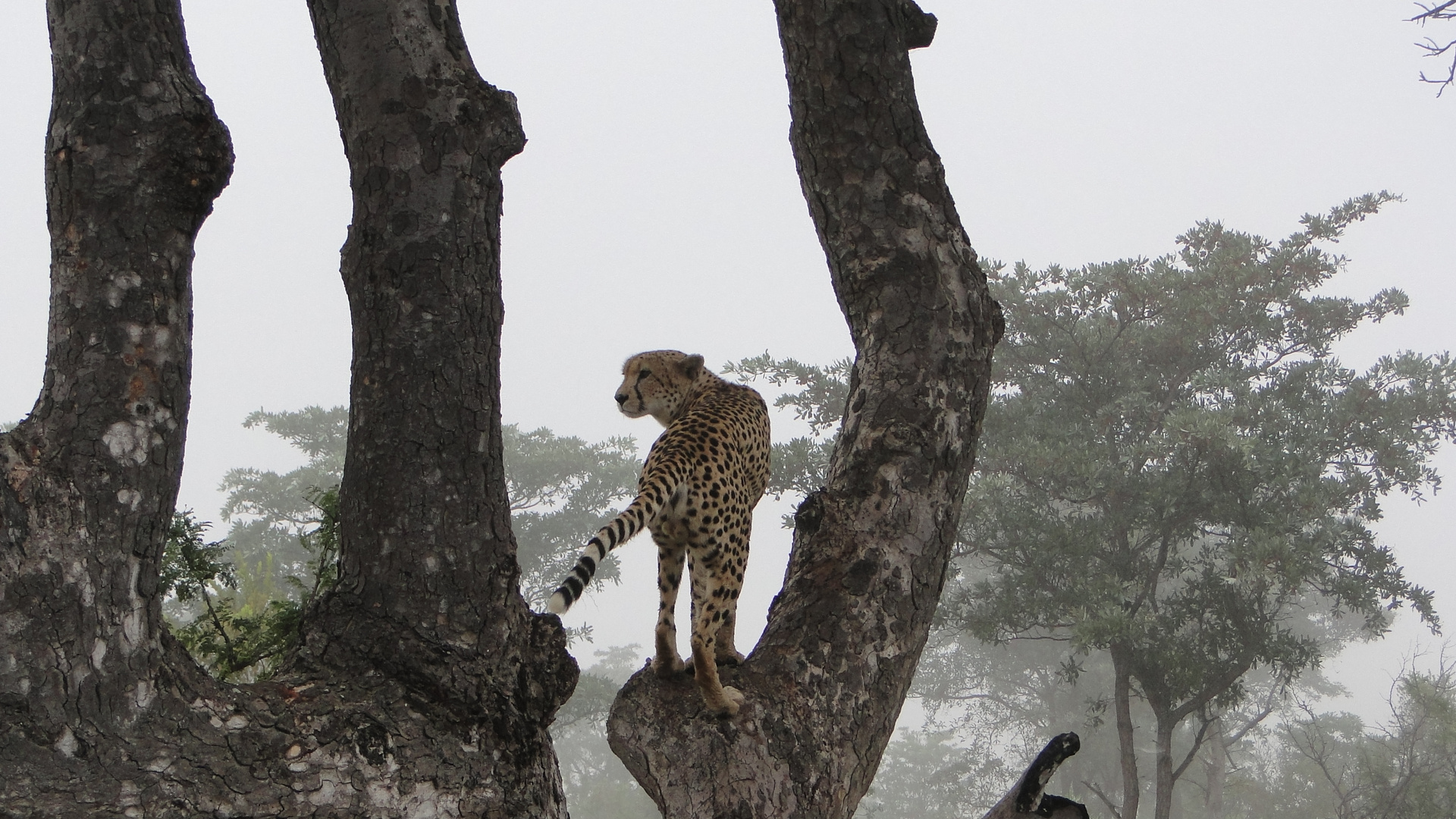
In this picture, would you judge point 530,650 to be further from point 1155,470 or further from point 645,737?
Result: point 1155,470

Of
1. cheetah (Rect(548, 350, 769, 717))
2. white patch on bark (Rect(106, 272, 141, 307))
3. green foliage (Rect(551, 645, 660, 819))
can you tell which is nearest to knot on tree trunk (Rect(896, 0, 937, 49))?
cheetah (Rect(548, 350, 769, 717))

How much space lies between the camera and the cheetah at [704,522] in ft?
11.2

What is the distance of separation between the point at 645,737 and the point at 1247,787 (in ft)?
74.3

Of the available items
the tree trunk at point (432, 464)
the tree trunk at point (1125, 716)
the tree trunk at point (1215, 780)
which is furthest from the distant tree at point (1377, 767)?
the tree trunk at point (432, 464)

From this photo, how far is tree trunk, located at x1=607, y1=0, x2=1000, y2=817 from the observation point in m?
3.17

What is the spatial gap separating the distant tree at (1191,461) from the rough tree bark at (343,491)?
13.3 metres

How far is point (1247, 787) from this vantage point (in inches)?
903

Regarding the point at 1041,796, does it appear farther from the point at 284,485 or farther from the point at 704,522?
the point at 284,485

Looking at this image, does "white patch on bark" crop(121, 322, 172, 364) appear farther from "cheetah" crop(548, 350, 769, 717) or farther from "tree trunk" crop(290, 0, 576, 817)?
"cheetah" crop(548, 350, 769, 717)

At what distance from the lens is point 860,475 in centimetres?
352

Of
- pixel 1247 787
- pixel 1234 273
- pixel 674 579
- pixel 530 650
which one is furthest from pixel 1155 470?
pixel 530 650

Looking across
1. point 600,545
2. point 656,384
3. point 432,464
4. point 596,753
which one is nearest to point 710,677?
point 600,545

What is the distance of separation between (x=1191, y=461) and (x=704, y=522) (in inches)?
541

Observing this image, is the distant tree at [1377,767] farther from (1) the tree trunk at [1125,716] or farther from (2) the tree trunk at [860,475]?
(2) the tree trunk at [860,475]
